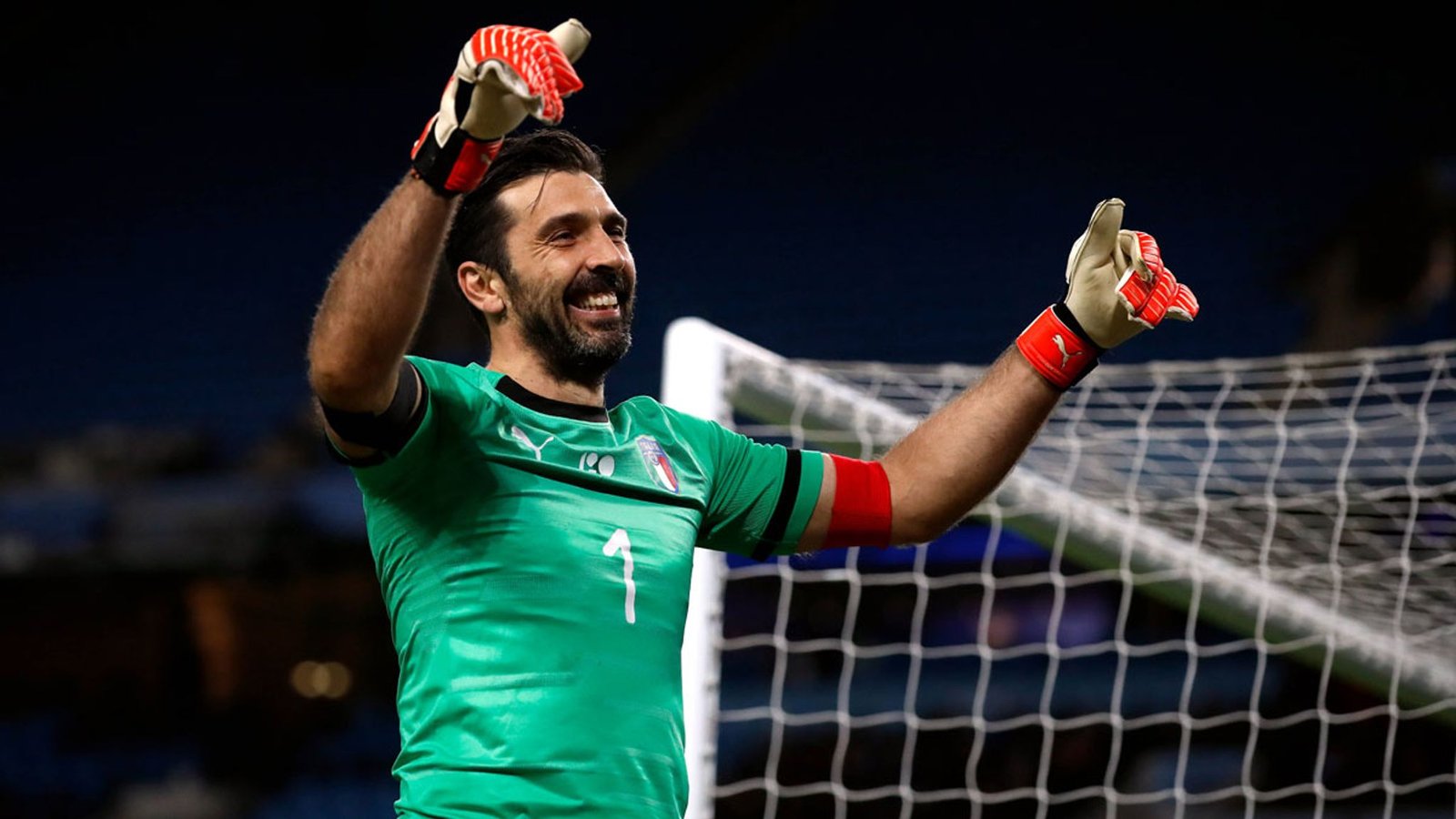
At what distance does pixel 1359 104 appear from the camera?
8.45m

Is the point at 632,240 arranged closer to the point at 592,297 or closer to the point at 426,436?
the point at 592,297

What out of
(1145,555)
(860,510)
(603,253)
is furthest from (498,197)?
(1145,555)

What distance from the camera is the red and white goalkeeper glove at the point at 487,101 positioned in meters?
1.75

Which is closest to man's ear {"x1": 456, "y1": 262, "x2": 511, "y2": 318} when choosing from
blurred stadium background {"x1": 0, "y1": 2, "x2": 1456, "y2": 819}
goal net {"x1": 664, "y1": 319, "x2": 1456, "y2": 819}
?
goal net {"x1": 664, "y1": 319, "x2": 1456, "y2": 819}

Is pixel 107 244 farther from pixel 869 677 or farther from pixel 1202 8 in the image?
pixel 1202 8

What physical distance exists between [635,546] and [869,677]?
5.91m

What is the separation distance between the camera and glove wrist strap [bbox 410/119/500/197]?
70.1 inches

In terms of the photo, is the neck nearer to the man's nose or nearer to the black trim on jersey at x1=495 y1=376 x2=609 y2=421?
the black trim on jersey at x1=495 y1=376 x2=609 y2=421

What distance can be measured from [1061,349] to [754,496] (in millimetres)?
496

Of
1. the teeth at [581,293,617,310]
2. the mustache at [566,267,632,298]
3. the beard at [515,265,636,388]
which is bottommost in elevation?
the beard at [515,265,636,388]

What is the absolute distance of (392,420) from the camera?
72.9 inches

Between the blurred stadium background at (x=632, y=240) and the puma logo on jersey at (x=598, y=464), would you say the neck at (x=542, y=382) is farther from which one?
the blurred stadium background at (x=632, y=240)

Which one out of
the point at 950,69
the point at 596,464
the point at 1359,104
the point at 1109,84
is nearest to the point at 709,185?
the point at 950,69

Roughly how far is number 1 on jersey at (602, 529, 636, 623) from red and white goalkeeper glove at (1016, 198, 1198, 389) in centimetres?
66
